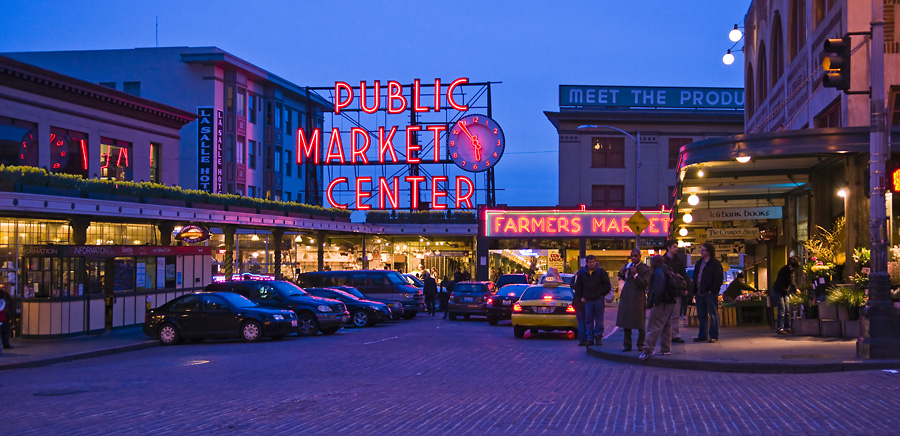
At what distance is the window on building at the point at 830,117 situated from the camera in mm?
22328

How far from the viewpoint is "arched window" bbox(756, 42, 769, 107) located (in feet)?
116

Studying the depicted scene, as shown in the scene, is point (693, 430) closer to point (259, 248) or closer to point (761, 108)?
point (761, 108)

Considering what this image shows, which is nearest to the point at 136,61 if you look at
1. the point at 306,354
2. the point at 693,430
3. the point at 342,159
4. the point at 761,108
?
the point at 342,159

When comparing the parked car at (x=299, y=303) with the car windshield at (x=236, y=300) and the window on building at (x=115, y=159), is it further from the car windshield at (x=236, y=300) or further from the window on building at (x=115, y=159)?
the window on building at (x=115, y=159)

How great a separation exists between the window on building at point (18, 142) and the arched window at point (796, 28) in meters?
24.8

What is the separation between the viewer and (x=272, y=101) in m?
61.3

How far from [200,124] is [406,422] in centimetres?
3983

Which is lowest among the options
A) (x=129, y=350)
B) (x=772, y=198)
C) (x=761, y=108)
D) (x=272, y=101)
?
(x=129, y=350)

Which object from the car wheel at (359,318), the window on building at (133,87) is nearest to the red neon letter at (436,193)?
the window on building at (133,87)

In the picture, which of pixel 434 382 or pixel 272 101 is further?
pixel 272 101

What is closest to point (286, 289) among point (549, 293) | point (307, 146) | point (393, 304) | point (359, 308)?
point (359, 308)

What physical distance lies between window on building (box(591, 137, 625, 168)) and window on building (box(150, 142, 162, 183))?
2764 cm

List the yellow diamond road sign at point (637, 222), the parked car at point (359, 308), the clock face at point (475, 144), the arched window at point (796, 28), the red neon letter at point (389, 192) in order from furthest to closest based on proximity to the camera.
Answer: the red neon letter at point (389, 192) < the clock face at point (475, 144) < the parked car at point (359, 308) < the arched window at point (796, 28) < the yellow diamond road sign at point (637, 222)

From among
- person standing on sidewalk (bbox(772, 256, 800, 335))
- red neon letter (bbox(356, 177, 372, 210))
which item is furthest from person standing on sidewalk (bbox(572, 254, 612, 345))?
red neon letter (bbox(356, 177, 372, 210))
